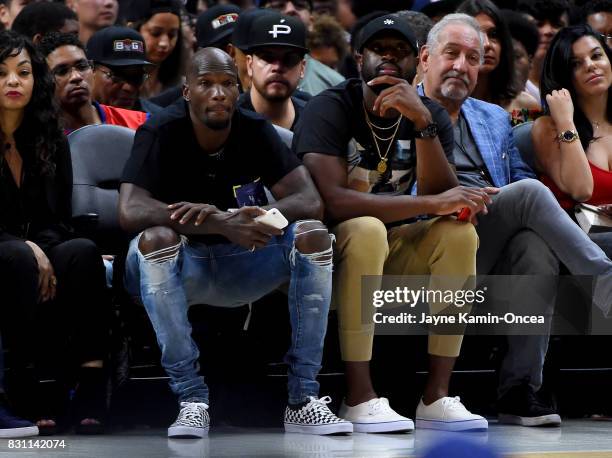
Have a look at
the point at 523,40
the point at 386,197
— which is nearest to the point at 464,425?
the point at 386,197

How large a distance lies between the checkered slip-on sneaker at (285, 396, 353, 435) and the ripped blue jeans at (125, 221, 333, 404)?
38 mm

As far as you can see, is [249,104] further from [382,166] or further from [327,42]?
[327,42]

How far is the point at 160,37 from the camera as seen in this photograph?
634 centimetres

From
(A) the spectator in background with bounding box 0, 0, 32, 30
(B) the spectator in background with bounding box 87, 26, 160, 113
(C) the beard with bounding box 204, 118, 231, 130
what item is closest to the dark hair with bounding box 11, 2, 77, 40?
(B) the spectator in background with bounding box 87, 26, 160, 113

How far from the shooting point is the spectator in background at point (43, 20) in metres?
5.86

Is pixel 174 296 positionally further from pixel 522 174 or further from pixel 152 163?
pixel 522 174

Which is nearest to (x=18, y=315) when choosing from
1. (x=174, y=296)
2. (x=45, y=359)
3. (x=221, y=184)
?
(x=45, y=359)

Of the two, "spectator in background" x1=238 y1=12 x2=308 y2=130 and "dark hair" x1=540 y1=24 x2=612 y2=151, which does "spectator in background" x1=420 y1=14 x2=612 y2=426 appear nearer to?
"dark hair" x1=540 y1=24 x2=612 y2=151

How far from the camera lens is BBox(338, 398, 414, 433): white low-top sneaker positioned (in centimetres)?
413

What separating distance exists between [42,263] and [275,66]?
63.8 inches

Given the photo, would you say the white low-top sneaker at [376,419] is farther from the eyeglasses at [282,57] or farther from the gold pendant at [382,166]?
the eyeglasses at [282,57]

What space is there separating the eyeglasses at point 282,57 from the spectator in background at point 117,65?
0.59 m

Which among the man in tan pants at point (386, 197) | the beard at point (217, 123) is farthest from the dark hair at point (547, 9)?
the beard at point (217, 123)

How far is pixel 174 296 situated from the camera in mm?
3971
